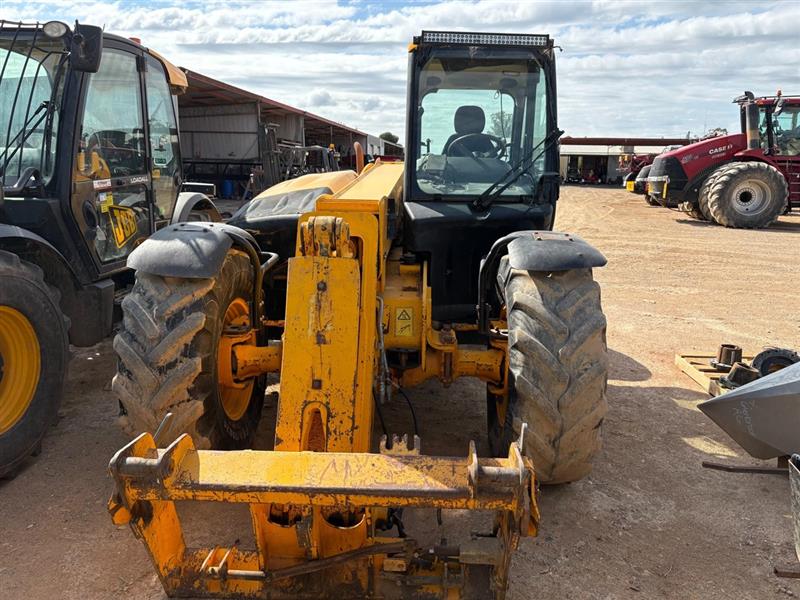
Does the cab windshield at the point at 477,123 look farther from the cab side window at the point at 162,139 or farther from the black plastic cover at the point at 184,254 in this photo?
the cab side window at the point at 162,139

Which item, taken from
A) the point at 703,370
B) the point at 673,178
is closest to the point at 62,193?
the point at 703,370

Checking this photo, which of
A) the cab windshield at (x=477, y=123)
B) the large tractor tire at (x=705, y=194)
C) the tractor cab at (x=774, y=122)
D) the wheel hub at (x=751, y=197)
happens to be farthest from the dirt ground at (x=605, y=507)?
the tractor cab at (x=774, y=122)

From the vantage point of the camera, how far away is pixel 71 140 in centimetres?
438

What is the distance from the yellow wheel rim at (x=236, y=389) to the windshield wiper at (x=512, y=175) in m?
1.56

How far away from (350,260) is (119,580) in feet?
5.54

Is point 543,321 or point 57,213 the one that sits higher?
point 57,213

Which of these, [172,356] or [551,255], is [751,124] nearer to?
[551,255]

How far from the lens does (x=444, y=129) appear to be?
4273mm

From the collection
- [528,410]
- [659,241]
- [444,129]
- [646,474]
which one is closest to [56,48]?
[444,129]

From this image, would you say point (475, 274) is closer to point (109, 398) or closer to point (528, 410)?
point (528, 410)

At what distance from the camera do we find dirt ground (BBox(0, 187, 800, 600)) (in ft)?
9.41

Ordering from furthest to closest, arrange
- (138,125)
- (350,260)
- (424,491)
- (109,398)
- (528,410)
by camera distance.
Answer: (138,125) < (109,398) < (528,410) < (350,260) < (424,491)

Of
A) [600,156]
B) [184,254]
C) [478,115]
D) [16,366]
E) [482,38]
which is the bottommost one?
[16,366]

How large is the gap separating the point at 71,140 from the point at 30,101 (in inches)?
14.4
